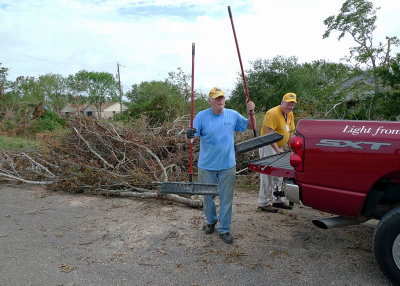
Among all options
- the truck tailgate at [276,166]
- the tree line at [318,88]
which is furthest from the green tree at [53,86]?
the truck tailgate at [276,166]

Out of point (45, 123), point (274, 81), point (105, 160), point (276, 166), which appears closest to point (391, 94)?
→ point (276, 166)

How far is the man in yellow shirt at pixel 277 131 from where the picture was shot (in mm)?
5076

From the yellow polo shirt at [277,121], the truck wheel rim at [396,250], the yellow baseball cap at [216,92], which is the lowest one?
the truck wheel rim at [396,250]

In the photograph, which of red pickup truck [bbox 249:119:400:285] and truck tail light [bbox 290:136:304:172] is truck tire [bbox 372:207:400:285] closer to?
red pickup truck [bbox 249:119:400:285]

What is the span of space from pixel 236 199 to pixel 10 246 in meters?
3.82

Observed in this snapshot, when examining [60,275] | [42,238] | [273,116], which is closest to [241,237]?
[273,116]

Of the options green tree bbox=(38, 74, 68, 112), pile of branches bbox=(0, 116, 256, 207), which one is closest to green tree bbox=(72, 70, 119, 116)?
green tree bbox=(38, 74, 68, 112)

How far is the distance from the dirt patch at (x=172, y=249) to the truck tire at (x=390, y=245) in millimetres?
248

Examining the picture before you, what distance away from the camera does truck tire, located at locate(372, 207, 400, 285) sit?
299cm

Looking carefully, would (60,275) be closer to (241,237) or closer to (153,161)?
(241,237)

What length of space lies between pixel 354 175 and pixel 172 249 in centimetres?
228

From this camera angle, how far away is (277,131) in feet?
17.1

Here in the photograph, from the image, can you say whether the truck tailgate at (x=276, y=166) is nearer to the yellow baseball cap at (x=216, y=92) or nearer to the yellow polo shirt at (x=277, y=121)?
the yellow polo shirt at (x=277, y=121)

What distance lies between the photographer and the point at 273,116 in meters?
5.06
